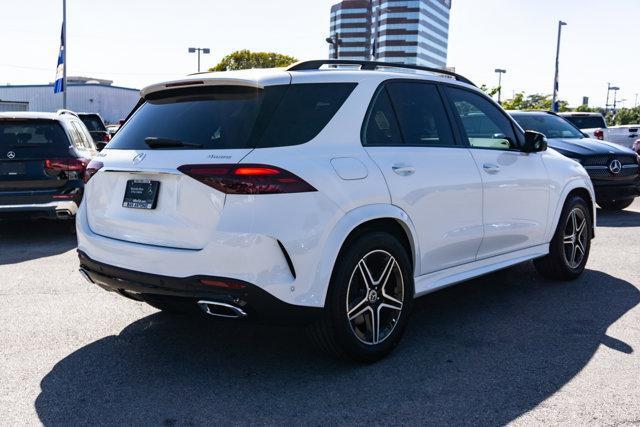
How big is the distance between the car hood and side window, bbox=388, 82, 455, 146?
661cm

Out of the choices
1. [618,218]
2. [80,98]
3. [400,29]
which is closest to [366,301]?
[618,218]

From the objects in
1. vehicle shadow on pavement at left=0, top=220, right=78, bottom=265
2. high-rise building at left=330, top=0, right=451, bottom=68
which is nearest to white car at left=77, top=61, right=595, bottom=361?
vehicle shadow on pavement at left=0, top=220, right=78, bottom=265

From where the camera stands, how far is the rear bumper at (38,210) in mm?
7734

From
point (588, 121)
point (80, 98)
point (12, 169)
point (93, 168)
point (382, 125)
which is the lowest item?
A: point (12, 169)

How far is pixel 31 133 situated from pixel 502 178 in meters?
5.99

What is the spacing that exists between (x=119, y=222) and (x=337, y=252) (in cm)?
129

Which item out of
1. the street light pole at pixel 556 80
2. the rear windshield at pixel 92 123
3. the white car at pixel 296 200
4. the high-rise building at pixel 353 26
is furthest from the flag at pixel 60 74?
the high-rise building at pixel 353 26

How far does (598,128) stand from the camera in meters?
17.2

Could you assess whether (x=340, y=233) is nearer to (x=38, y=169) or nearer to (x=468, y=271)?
(x=468, y=271)

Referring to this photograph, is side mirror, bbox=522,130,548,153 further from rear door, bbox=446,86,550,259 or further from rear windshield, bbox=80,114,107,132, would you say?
rear windshield, bbox=80,114,107,132

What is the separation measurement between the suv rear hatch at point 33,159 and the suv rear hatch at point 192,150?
432 centimetres

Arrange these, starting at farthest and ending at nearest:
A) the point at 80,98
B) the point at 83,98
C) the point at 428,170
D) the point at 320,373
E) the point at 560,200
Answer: the point at 83,98 → the point at 80,98 → the point at 560,200 → the point at 428,170 → the point at 320,373

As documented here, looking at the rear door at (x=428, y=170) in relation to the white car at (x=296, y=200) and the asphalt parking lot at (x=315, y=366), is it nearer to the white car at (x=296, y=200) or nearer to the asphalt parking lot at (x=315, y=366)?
the white car at (x=296, y=200)

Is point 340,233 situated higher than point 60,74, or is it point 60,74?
point 60,74
